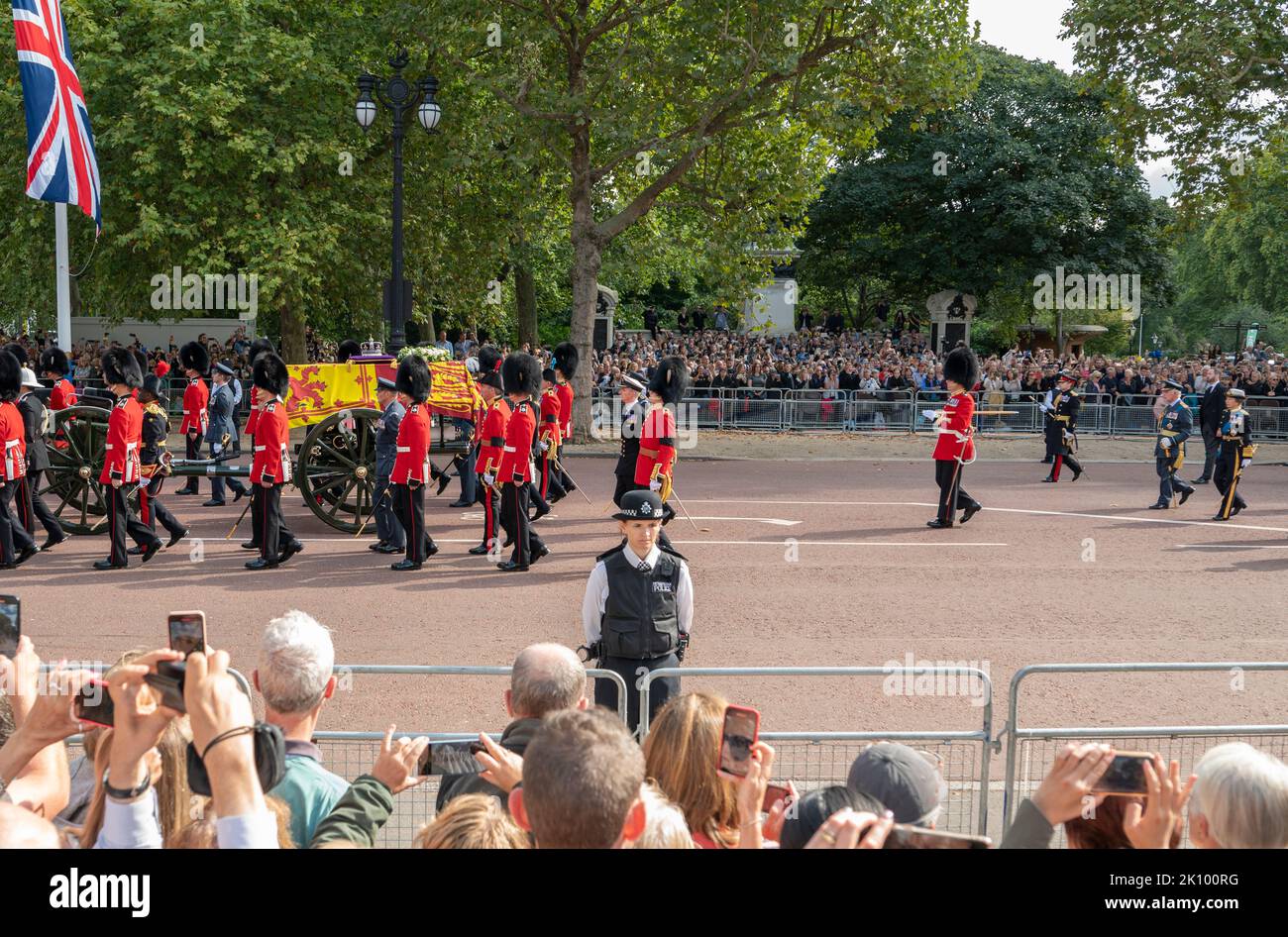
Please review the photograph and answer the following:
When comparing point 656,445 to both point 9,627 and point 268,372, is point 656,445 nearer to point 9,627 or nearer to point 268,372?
point 268,372

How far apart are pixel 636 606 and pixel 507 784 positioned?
117 inches

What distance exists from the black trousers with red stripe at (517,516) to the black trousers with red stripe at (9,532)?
4123 millimetres

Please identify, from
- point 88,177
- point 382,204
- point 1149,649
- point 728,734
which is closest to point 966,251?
point 382,204

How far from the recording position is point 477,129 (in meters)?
23.5

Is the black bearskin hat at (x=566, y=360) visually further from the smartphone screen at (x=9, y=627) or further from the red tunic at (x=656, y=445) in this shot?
the smartphone screen at (x=9, y=627)

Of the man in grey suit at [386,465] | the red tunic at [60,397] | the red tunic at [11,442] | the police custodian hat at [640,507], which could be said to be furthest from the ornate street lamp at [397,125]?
the police custodian hat at [640,507]

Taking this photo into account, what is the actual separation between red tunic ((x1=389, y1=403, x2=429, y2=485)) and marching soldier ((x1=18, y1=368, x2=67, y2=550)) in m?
3.33

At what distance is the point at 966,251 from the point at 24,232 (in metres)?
21.6

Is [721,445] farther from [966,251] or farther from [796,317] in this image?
[796,317]

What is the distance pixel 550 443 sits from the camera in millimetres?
14961

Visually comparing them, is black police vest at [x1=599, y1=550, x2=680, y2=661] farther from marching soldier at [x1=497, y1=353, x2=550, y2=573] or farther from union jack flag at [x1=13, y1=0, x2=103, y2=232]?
union jack flag at [x1=13, y1=0, x2=103, y2=232]

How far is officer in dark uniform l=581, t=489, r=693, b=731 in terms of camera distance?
20.7 feet

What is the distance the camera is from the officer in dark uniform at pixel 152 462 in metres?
12.0

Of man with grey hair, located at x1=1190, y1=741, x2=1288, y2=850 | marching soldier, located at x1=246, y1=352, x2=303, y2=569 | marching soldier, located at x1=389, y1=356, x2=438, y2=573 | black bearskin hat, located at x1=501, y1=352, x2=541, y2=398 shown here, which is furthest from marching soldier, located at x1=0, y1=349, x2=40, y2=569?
man with grey hair, located at x1=1190, y1=741, x2=1288, y2=850
